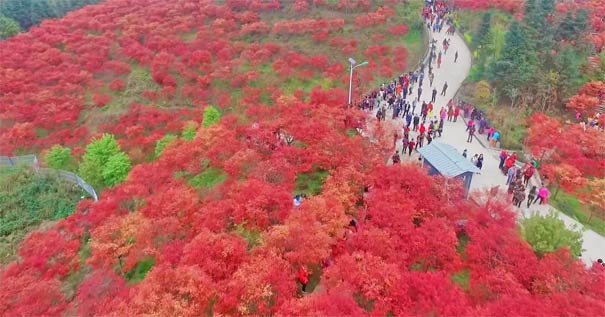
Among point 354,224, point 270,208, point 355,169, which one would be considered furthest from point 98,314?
point 355,169

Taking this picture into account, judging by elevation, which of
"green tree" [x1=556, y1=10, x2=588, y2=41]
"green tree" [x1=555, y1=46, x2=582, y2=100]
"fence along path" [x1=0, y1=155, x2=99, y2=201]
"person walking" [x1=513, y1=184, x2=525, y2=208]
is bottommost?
"fence along path" [x1=0, y1=155, x2=99, y2=201]

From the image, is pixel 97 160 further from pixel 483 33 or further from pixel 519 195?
pixel 483 33

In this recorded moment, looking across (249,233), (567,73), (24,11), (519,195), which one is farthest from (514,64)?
(24,11)

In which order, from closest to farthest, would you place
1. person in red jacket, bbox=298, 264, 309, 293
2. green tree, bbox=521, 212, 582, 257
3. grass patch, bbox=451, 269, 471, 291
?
person in red jacket, bbox=298, 264, 309, 293, green tree, bbox=521, 212, 582, 257, grass patch, bbox=451, 269, 471, 291

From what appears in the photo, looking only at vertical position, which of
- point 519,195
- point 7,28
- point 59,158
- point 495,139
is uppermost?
point 7,28

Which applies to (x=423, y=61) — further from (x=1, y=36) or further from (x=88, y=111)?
(x=1, y=36)

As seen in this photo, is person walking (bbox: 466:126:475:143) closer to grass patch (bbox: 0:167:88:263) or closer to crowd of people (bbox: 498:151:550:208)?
crowd of people (bbox: 498:151:550:208)

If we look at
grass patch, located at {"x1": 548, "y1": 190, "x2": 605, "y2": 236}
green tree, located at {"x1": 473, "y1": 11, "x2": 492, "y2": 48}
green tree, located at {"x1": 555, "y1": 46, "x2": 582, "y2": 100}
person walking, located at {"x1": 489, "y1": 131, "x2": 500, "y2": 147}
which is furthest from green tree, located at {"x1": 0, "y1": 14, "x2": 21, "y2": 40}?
grass patch, located at {"x1": 548, "y1": 190, "x2": 605, "y2": 236}
